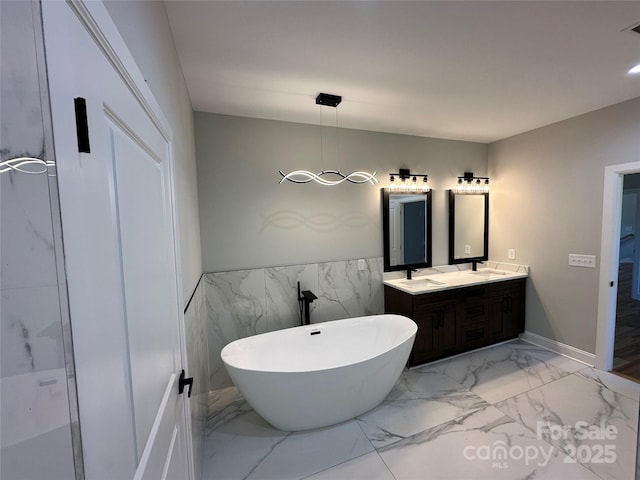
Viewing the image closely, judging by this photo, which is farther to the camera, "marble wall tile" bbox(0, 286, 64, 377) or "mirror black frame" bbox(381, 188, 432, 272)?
"mirror black frame" bbox(381, 188, 432, 272)

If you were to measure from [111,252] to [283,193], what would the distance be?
231cm

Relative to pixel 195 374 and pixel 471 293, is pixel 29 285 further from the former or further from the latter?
pixel 471 293

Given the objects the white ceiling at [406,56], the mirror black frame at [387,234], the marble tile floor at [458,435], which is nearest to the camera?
the white ceiling at [406,56]

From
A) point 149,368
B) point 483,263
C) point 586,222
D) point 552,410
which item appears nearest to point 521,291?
point 483,263

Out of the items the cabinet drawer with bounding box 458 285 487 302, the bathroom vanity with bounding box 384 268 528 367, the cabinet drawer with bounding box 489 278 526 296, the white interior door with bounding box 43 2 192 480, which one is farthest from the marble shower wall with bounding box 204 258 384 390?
the white interior door with bounding box 43 2 192 480

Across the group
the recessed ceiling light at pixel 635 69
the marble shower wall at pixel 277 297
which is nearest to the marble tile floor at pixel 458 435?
the marble shower wall at pixel 277 297

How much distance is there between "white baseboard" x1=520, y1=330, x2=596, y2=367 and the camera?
9.41ft

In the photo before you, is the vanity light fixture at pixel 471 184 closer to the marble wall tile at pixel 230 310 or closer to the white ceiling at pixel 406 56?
the white ceiling at pixel 406 56

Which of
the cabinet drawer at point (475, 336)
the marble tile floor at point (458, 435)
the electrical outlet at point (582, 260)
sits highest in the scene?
the electrical outlet at point (582, 260)

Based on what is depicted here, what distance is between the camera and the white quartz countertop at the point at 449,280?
2.96m

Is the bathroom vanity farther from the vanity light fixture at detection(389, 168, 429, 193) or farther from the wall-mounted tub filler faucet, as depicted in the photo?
the vanity light fixture at detection(389, 168, 429, 193)

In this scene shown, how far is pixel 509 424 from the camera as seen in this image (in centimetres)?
210

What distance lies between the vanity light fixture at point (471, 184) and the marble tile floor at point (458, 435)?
2282 mm

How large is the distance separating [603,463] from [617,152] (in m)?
2.68
